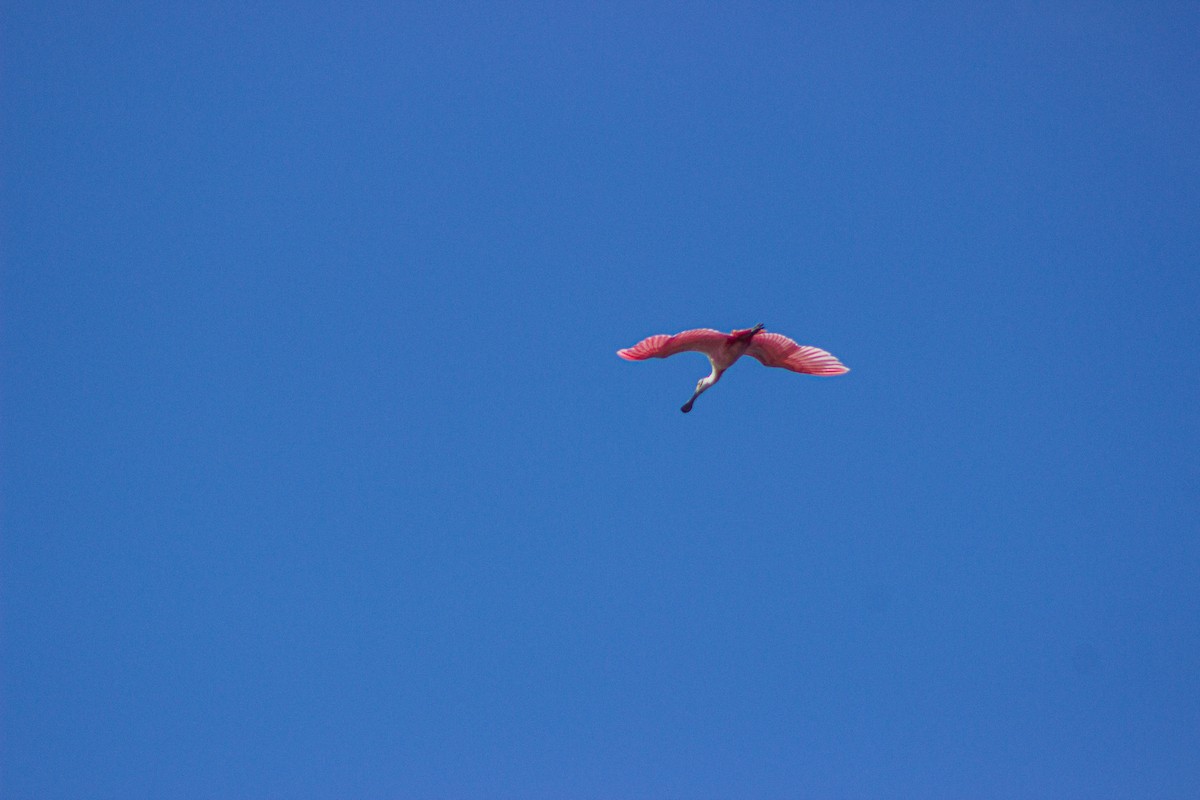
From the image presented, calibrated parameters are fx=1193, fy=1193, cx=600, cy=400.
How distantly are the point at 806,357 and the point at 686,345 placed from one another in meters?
2.62

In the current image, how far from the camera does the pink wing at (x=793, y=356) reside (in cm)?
2148

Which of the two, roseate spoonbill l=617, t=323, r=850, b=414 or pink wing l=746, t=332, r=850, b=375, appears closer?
roseate spoonbill l=617, t=323, r=850, b=414

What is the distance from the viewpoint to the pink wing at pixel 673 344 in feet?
64.9

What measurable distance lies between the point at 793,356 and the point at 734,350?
143 cm

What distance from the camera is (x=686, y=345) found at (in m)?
20.7

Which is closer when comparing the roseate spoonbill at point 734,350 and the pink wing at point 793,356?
the roseate spoonbill at point 734,350

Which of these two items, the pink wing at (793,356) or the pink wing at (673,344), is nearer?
the pink wing at (673,344)

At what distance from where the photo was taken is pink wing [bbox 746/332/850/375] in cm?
2148

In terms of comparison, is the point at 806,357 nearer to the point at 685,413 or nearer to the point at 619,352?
the point at 685,413

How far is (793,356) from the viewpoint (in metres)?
21.9

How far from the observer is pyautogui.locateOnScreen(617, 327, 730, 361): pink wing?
64.9ft

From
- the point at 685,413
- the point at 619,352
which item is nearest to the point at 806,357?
the point at 685,413

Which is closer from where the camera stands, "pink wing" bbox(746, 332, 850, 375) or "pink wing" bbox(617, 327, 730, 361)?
"pink wing" bbox(617, 327, 730, 361)

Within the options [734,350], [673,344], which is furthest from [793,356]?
[673,344]
